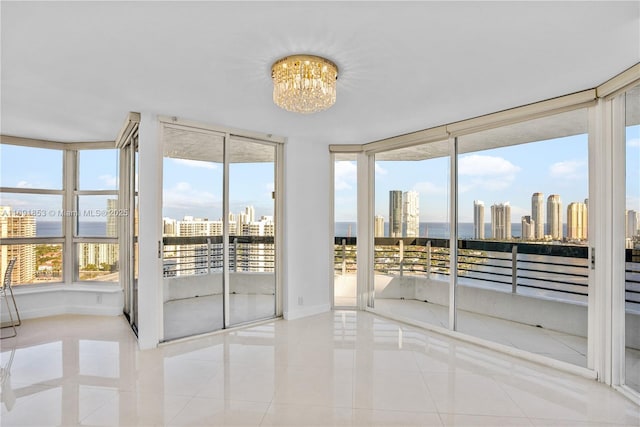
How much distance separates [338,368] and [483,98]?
2.62 metres

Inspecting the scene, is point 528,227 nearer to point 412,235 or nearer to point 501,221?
point 501,221

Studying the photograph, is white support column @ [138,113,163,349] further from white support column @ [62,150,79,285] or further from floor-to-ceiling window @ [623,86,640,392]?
floor-to-ceiling window @ [623,86,640,392]

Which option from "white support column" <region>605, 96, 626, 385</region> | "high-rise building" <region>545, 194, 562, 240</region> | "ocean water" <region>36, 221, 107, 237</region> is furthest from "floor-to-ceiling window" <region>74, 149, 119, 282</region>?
"white support column" <region>605, 96, 626, 385</region>

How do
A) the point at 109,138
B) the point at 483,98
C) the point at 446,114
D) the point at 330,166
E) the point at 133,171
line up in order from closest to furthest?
the point at 483,98, the point at 446,114, the point at 133,171, the point at 109,138, the point at 330,166

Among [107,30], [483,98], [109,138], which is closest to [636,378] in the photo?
[483,98]

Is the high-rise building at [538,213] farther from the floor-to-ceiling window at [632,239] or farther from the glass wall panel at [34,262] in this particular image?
the glass wall panel at [34,262]

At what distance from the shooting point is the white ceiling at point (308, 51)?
1.63 m

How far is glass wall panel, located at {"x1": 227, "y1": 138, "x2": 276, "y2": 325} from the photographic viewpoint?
390 centimetres

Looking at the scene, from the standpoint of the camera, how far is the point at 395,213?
4.55 meters

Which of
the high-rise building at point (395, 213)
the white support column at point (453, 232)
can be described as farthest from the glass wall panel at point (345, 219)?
the white support column at point (453, 232)

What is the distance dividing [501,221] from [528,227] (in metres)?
0.29

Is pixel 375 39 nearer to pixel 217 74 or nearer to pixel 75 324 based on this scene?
pixel 217 74

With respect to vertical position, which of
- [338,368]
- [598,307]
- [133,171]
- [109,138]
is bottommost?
[338,368]

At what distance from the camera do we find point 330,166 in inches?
184
